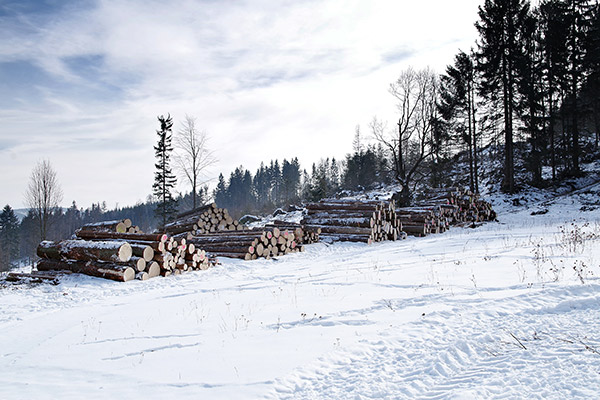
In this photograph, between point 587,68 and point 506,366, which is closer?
point 506,366

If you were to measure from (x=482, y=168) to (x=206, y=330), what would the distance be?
40860 mm

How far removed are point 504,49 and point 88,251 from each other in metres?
27.7

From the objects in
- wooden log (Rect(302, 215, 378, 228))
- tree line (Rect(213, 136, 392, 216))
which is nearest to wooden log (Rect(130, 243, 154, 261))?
wooden log (Rect(302, 215, 378, 228))

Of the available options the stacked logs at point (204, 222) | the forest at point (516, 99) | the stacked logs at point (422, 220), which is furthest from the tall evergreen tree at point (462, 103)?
the stacked logs at point (204, 222)

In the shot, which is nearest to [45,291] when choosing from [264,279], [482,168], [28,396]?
[264,279]

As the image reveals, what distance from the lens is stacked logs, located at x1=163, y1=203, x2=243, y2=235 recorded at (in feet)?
60.8

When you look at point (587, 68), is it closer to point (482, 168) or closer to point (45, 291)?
point (482, 168)

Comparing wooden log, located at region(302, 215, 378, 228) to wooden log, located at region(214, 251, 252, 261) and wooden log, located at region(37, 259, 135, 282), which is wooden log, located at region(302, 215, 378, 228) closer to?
wooden log, located at region(214, 251, 252, 261)

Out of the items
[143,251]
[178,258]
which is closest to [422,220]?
[178,258]

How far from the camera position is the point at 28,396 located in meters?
3.36

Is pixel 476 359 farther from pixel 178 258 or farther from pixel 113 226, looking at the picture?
pixel 113 226

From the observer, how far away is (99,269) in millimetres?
9453

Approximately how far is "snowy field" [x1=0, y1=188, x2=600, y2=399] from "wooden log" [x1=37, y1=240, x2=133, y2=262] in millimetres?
1894

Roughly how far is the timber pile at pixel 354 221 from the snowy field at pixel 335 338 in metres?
8.57
